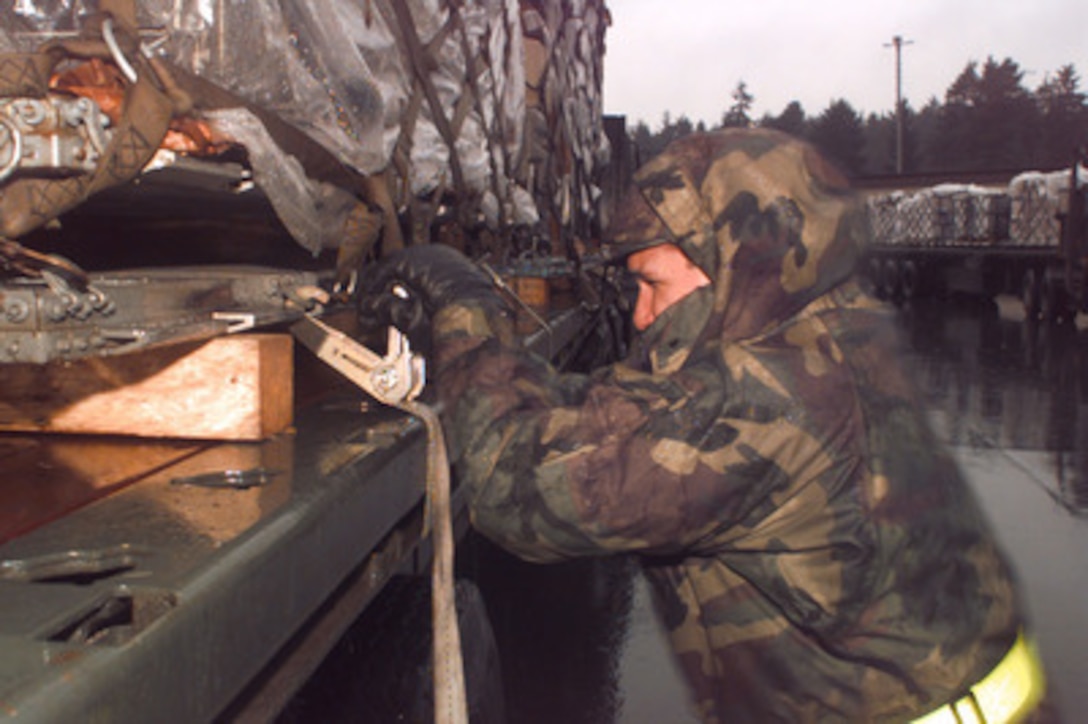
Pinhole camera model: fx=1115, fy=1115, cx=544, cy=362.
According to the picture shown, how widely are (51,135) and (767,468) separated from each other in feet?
3.73

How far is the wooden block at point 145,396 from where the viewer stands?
1.92 metres

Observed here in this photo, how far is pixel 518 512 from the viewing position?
179cm

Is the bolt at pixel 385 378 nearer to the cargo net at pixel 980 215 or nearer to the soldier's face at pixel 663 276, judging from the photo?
the soldier's face at pixel 663 276

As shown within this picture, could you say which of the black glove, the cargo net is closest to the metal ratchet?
the black glove

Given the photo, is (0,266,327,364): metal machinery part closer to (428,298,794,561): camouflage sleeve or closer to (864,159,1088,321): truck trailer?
(428,298,794,561): camouflage sleeve

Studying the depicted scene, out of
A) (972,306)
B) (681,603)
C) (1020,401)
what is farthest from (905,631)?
(972,306)

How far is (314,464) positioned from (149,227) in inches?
43.0

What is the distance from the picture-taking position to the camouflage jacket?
5.60ft

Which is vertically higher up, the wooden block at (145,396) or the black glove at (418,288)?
the black glove at (418,288)

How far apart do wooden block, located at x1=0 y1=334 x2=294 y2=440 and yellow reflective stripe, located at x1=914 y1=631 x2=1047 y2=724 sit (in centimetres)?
126

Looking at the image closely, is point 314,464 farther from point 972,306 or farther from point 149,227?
point 972,306

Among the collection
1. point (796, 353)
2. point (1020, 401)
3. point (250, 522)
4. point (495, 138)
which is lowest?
point (1020, 401)

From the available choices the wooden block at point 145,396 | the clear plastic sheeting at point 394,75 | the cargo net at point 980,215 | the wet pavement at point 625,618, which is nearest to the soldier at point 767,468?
the wooden block at point 145,396

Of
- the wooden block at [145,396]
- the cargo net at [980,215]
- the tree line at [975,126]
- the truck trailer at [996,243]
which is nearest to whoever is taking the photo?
the wooden block at [145,396]
